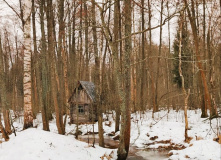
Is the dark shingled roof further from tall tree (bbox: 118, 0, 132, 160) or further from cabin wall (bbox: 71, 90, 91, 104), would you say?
tall tree (bbox: 118, 0, 132, 160)

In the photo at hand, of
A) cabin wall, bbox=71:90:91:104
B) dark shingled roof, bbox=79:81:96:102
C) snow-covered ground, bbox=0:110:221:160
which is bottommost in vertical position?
snow-covered ground, bbox=0:110:221:160

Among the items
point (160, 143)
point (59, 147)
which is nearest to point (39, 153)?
point (59, 147)

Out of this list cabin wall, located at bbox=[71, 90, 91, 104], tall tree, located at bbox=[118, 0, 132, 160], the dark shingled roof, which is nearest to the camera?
tall tree, located at bbox=[118, 0, 132, 160]

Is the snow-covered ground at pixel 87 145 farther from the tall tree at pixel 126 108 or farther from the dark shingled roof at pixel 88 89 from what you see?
the dark shingled roof at pixel 88 89

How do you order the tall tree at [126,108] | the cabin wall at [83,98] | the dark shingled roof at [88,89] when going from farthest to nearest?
1. the cabin wall at [83,98]
2. the dark shingled roof at [88,89]
3. the tall tree at [126,108]

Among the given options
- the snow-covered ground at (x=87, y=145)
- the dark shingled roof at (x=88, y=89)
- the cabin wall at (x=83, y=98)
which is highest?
the dark shingled roof at (x=88, y=89)

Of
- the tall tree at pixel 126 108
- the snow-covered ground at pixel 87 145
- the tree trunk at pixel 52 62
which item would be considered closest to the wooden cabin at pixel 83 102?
the snow-covered ground at pixel 87 145

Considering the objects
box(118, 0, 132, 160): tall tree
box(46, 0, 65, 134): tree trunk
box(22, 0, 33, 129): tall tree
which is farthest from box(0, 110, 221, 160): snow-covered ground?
box(46, 0, 65, 134): tree trunk

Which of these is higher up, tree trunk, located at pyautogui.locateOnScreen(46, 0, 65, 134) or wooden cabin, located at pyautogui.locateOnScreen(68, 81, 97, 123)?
tree trunk, located at pyautogui.locateOnScreen(46, 0, 65, 134)

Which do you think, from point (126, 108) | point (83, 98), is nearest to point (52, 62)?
point (126, 108)

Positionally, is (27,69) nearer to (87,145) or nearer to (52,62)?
(52,62)

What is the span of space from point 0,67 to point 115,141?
8182mm

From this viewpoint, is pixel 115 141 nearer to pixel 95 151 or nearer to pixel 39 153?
pixel 95 151

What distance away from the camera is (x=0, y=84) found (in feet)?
33.6
